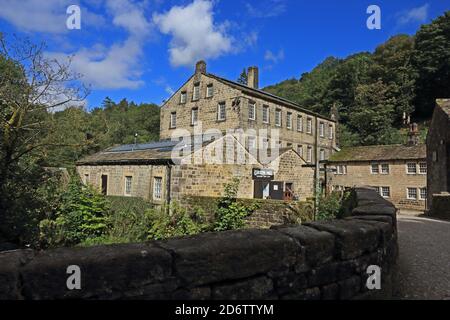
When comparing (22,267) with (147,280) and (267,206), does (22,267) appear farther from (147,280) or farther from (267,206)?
(267,206)

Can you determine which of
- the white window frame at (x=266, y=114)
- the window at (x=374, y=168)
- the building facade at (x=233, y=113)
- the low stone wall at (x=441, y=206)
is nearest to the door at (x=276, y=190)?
the low stone wall at (x=441, y=206)

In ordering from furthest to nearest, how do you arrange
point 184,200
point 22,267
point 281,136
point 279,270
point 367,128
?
1. point 367,128
2. point 281,136
3. point 184,200
4. point 279,270
5. point 22,267

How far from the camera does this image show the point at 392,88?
4916cm

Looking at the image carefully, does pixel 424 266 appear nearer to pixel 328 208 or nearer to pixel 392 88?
pixel 328 208

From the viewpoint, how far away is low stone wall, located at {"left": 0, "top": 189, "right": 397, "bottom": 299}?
1.80 metres

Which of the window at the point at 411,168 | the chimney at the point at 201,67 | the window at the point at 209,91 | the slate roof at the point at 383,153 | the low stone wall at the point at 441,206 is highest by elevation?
the chimney at the point at 201,67

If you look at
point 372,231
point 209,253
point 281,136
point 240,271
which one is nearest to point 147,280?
point 209,253

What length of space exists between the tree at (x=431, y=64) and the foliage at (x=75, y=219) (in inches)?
2002

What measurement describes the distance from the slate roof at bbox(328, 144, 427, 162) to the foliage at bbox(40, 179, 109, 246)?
79.6 ft

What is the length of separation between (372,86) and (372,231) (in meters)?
50.4

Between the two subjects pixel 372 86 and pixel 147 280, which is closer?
pixel 147 280

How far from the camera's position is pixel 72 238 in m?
12.2

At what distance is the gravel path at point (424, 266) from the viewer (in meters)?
3.89

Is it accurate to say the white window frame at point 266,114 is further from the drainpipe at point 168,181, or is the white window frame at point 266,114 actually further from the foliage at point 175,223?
the foliage at point 175,223
